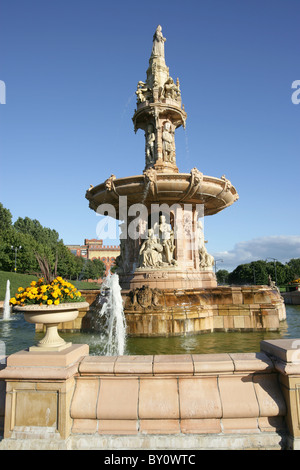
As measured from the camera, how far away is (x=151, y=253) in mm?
13570

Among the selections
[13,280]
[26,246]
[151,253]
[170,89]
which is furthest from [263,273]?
[151,253]

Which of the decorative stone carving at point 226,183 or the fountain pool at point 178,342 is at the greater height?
the decorative stone carving at point 226,183

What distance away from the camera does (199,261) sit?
15.2 meters

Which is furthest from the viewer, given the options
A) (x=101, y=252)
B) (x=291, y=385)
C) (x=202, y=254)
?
(x=101, y=252)

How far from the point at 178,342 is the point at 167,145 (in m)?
11.8

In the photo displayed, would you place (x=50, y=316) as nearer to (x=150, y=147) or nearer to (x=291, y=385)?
(x=291, y=385)

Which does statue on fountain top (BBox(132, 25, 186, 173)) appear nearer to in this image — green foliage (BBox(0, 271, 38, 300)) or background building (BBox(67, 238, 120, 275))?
green foliage (BBox(0, 271, 38, 300))

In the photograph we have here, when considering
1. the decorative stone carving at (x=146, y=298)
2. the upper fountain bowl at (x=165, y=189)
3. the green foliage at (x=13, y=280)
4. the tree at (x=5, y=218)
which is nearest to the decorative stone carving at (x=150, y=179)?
the upper fountain bowl at (x=165, y=189)

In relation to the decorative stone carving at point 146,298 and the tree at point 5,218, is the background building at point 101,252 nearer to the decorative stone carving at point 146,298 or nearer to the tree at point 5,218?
the tree at point 5,218

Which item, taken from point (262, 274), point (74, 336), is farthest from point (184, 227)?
point (262, 274)

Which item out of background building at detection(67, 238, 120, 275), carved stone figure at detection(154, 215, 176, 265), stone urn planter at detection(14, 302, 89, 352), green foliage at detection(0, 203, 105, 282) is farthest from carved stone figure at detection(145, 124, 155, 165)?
background building at detection(67, 238, 120, 275)

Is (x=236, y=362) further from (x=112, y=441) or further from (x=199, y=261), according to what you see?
(x=199, y=261)

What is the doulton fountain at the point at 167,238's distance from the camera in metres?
10.1

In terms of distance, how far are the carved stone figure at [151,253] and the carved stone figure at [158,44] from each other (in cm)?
1253
